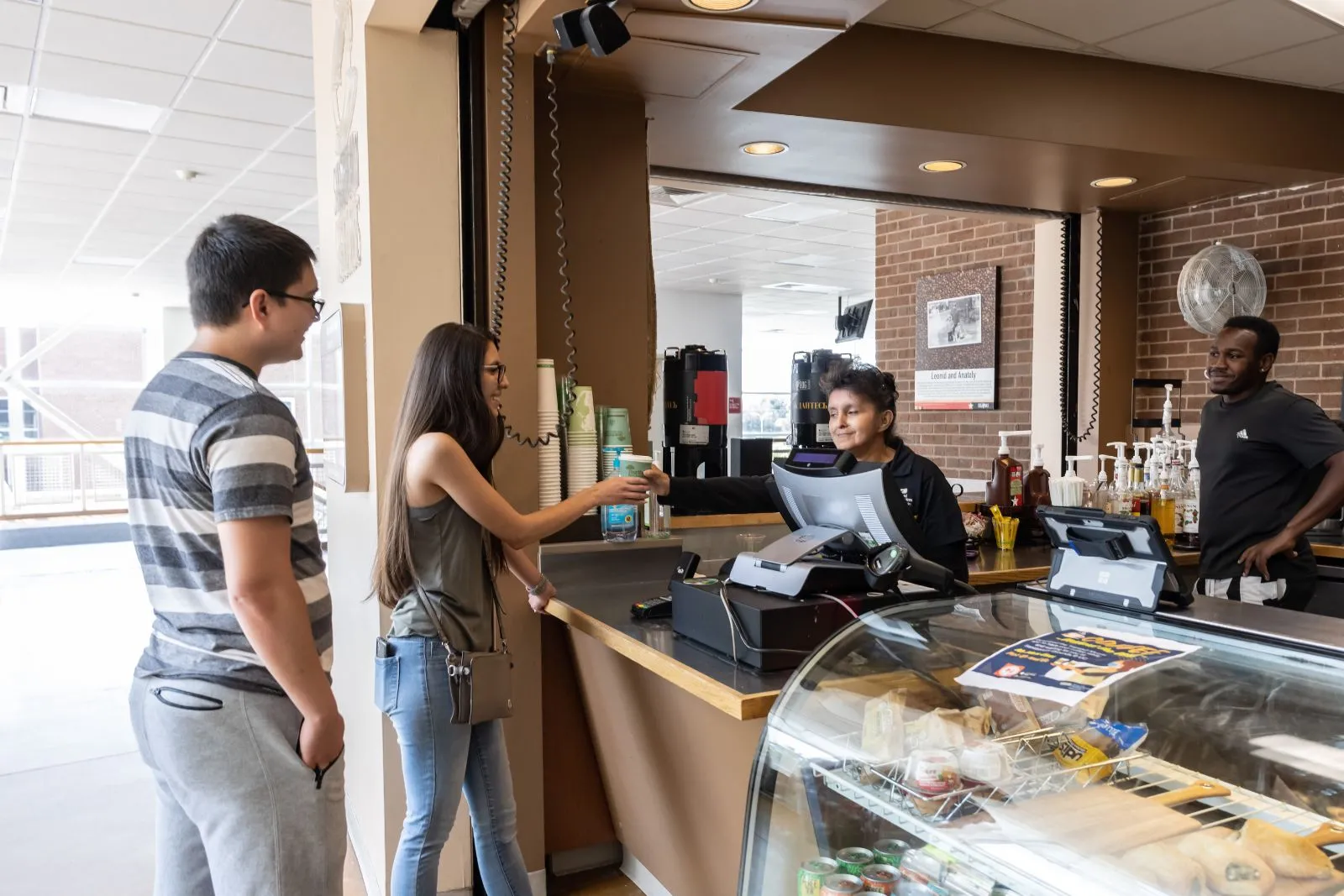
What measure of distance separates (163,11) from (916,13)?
10.1 ft

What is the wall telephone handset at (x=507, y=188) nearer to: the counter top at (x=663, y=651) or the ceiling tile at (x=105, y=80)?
the counter top at (x=663, y=651)

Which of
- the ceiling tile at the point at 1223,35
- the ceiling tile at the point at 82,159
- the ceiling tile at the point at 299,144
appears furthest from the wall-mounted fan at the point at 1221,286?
the ceiling tile at the point at 82,159

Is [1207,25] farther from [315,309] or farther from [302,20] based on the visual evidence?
[302,20]

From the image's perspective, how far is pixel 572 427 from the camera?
106 inches

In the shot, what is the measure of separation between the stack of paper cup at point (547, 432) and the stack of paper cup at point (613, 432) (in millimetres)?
204

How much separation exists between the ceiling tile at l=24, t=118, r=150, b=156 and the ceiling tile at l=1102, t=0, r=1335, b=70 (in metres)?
5.44

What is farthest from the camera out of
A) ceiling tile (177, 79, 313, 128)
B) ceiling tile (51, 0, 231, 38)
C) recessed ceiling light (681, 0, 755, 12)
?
ceiling tile (177, 79, 313, 128)

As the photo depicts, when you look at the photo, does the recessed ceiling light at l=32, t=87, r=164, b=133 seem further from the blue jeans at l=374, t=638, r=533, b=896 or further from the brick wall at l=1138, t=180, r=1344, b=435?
the brick wall at l=1138, t=180, r=1344, b=435

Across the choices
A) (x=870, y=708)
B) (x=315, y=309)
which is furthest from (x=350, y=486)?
(x=870, y=708)

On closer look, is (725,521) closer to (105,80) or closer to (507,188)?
(507,188)

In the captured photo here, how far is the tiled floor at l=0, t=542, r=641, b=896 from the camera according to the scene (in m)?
2.93

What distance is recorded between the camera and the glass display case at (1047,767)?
113cm

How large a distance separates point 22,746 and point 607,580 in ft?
10.6

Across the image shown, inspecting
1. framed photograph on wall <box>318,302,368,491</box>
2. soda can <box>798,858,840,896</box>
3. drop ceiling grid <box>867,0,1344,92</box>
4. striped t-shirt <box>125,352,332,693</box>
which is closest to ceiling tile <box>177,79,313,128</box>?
framed photograph on wall <box>318,302,368,491</box>
